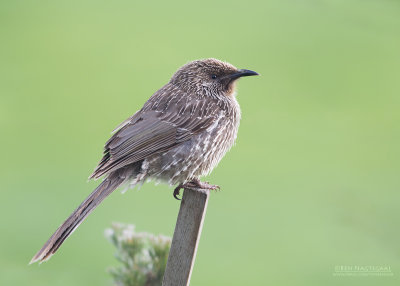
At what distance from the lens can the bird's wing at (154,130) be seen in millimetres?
4893

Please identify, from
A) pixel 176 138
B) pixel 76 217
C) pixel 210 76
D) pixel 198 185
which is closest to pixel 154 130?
pixel 176 138

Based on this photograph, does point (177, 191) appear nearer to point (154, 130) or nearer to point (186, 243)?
point (154, 130)

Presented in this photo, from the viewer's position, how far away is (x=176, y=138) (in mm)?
5121

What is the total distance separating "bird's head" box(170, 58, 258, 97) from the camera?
223 inches

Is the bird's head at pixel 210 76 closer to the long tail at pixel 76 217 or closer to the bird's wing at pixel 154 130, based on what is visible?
the bird's wing at pixel 154 130

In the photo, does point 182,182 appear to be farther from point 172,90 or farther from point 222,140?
point 172,90

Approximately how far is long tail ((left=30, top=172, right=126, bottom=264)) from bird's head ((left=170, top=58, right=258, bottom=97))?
3.88 feet

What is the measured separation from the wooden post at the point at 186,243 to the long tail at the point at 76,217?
71cm

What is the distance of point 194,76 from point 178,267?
6.87 feet

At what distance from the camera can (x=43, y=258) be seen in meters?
4.17

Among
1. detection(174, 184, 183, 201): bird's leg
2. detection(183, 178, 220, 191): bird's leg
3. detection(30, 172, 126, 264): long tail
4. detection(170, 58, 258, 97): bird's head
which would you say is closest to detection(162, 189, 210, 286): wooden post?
detection(30, 172, 126, 264): long tail

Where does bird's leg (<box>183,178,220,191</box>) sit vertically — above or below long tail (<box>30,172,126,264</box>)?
above

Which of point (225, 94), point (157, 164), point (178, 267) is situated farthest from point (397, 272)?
point (178, 267)

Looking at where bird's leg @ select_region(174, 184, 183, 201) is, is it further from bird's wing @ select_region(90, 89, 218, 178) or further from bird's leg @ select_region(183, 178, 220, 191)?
bird's wing @ select_region(90, 89, 218, 178)
